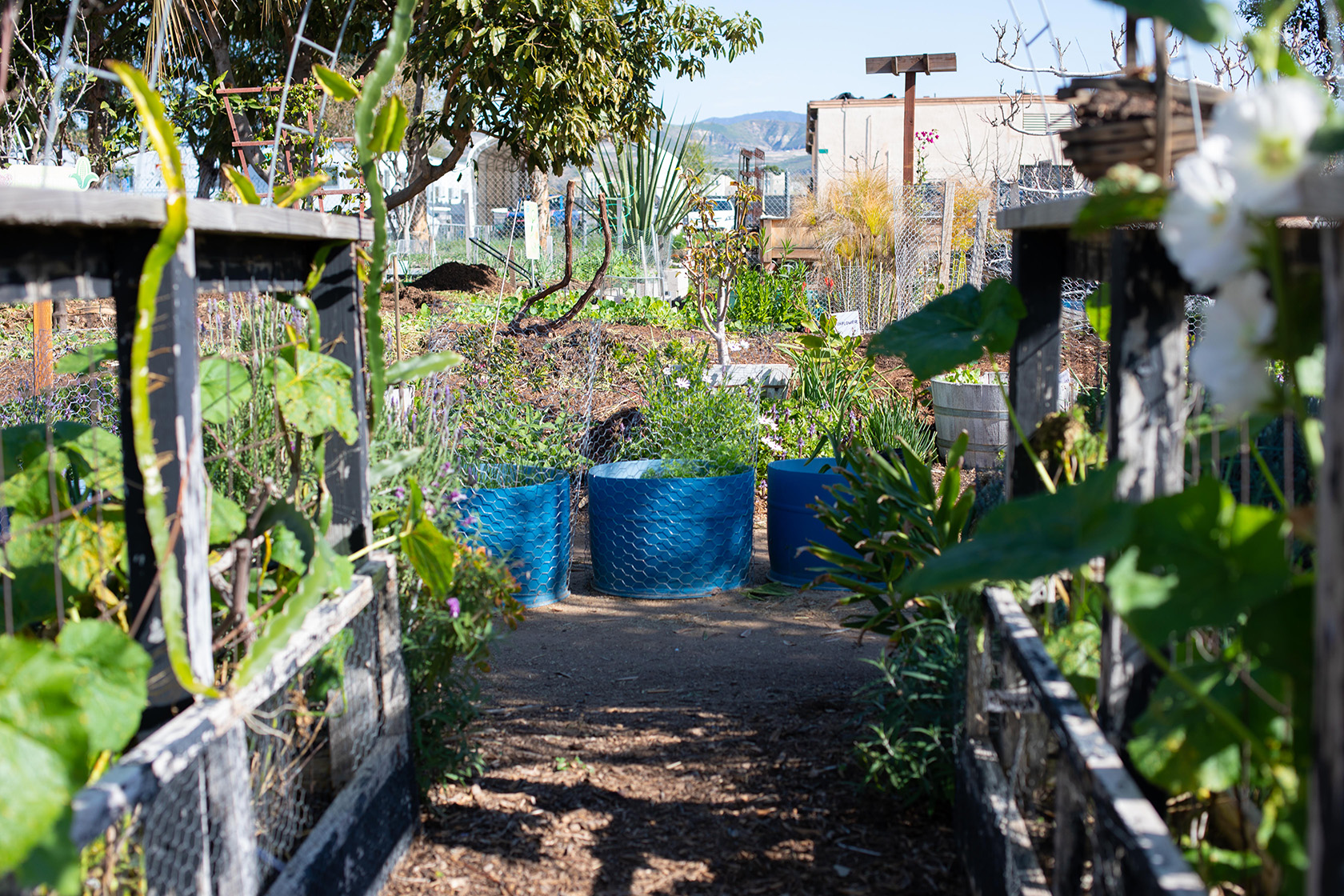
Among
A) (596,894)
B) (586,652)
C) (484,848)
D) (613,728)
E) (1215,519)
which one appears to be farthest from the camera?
(586,652)

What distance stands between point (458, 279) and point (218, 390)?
8.91 meters

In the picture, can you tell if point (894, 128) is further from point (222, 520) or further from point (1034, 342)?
point (222, 520)

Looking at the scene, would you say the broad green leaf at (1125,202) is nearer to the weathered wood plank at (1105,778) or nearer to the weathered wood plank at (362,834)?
the weathered wood plank at (1105,778)

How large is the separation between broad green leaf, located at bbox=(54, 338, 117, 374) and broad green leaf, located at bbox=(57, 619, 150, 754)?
3.03ft

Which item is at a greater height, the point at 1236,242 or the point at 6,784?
the point at 1236,242

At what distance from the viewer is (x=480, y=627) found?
2.49 meters

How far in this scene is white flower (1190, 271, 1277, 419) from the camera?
2.95ft

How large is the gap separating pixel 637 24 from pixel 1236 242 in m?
9.03

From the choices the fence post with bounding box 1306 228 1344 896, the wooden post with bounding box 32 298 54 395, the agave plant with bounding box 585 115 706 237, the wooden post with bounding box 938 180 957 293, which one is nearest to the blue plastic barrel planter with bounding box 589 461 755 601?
the wooden post with bounding box 32 298 54 395

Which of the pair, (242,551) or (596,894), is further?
(596,894)

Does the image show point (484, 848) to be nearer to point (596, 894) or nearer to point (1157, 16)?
point (596, 894)

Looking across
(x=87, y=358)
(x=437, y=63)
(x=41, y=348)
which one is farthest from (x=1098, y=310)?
(x=437, y=63)

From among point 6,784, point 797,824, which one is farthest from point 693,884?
point 6,784

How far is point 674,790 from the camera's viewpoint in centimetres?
256
